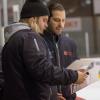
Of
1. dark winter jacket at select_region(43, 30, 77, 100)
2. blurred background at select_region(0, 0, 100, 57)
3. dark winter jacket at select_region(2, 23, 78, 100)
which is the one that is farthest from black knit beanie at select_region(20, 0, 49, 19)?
blurred background at select_region(0, 0, 100, 57)

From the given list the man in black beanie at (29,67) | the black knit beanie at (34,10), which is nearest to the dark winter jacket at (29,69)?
the man in black beanie at (29,67)

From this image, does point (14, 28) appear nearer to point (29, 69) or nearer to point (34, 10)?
point (34, 10)

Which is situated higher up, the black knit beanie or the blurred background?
the black knit beanie

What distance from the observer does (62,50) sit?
480cm

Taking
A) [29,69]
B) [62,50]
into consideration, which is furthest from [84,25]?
[29,69]

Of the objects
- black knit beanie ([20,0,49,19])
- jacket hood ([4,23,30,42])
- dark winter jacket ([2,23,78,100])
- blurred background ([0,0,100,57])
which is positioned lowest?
blurred background ([0,0,100,57])

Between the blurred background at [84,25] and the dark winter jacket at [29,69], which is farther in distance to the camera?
the blurred background at [84,25]

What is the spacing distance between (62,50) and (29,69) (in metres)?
1.09

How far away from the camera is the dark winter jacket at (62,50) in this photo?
15.3ft

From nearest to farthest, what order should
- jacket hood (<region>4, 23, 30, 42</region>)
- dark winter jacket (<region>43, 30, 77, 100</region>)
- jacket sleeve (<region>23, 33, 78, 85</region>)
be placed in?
1. jacket sleeve (<region>23, 33, 78, 85</region>)
2. jacket hood (<region>4, 23, 30, 42</region>)
3. dark winter jacket (<region>43, 30, 77, 100</region>)

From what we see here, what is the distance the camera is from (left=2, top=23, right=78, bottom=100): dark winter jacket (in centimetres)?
376

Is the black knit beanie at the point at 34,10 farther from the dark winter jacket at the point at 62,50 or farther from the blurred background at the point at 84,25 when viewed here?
the blurred background at the point at 84,25

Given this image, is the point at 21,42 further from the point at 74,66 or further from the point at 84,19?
the point at 84,19

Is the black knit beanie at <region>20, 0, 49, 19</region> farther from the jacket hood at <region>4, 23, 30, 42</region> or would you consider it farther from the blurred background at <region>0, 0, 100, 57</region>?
the blurred background at <region>0, 0, 100, 57</region>
